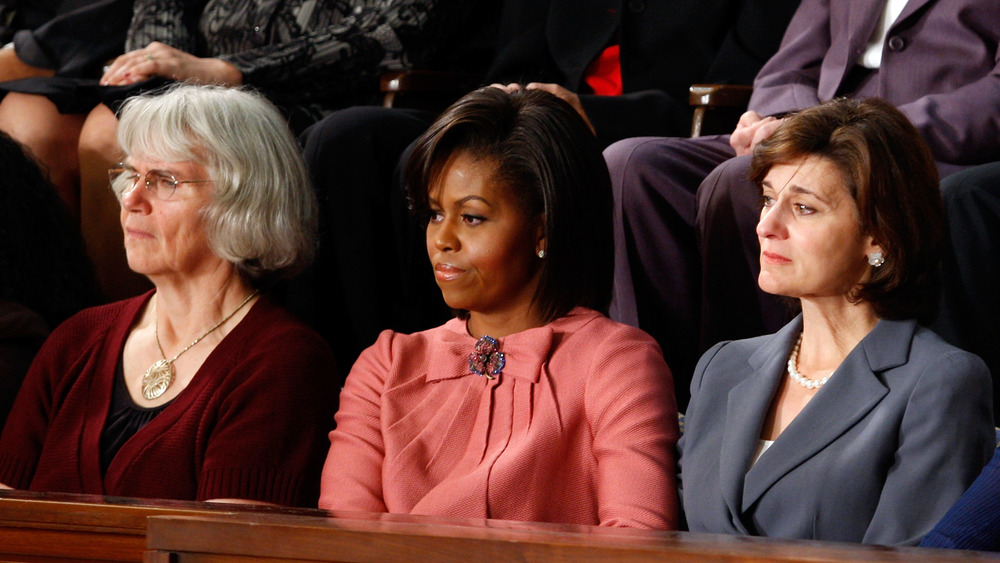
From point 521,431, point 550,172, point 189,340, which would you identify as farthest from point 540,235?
point 189,340

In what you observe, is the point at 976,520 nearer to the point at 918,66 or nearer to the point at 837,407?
the point at 837,407

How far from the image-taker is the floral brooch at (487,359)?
1789 millimetres

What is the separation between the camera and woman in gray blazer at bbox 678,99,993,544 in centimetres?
142

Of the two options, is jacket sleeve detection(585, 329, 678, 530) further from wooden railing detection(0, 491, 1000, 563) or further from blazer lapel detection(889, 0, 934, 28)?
blazer lapel detection(889, 0, 934, 28)

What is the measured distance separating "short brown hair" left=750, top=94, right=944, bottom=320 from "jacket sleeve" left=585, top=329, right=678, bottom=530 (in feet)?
1.02

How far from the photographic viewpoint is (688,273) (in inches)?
88.2

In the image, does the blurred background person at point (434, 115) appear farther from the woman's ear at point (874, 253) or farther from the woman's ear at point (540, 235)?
the woman's ear at point (874, 253)

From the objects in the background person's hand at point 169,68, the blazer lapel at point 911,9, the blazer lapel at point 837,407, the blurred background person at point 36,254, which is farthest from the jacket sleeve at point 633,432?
the background person's hand at point 169,68

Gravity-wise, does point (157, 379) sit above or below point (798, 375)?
below

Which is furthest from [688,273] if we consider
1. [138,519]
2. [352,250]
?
[138,519]

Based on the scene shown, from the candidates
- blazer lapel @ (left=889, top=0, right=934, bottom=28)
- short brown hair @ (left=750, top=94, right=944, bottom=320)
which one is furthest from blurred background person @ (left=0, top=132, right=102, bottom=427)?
blazer lapel @ (left=889, top=0, right=934, bottom=28)

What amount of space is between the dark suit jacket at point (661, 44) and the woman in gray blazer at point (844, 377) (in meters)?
0.95

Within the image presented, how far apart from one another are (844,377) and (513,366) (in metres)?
0.48

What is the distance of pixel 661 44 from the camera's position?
8.75ft
